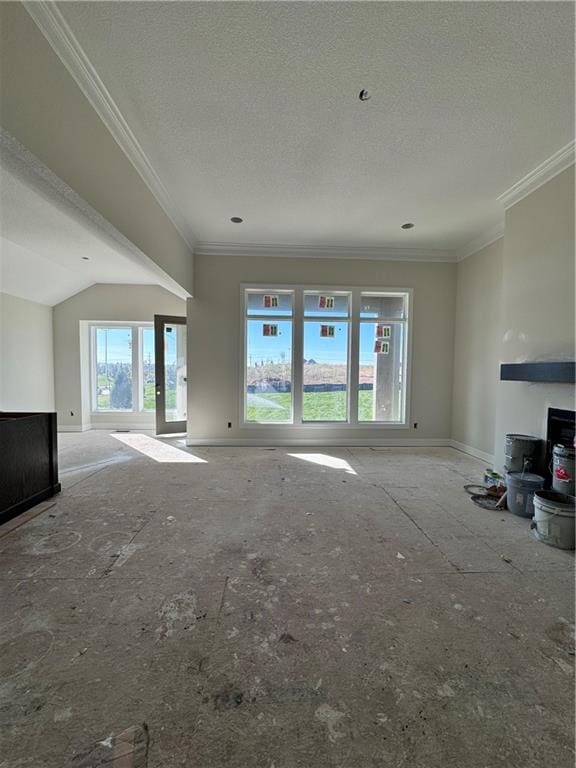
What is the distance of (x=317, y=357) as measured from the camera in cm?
555

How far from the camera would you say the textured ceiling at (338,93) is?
1.82m

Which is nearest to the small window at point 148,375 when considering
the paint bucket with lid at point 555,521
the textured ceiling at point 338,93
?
the textured ceiling at point 338,93

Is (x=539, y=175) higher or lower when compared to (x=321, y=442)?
higher

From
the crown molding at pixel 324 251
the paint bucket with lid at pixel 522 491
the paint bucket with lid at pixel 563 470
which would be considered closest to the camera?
the paint bucket with lid at pixel 563 470

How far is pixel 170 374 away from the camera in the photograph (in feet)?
21.0

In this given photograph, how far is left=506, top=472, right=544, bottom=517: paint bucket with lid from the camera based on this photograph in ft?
9.41

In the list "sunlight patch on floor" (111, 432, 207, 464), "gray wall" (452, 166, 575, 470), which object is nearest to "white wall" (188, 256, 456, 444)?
"sunlight patch on floor" (111, 432, 207, 464)

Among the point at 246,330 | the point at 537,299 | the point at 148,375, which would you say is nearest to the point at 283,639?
the point at 537,299

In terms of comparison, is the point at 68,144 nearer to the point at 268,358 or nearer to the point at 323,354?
the point at 268,358

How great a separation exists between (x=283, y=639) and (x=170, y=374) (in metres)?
5.59

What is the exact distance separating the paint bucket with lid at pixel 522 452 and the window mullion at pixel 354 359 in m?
2.56

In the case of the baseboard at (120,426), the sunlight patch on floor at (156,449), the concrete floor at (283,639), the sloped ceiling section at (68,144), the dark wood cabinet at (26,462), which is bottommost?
the concrete floor at (283,639)

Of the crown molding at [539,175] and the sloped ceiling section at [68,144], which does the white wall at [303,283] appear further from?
the crown molding at [539,175]

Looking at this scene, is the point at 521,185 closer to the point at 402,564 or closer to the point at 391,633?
the point at 402,564
